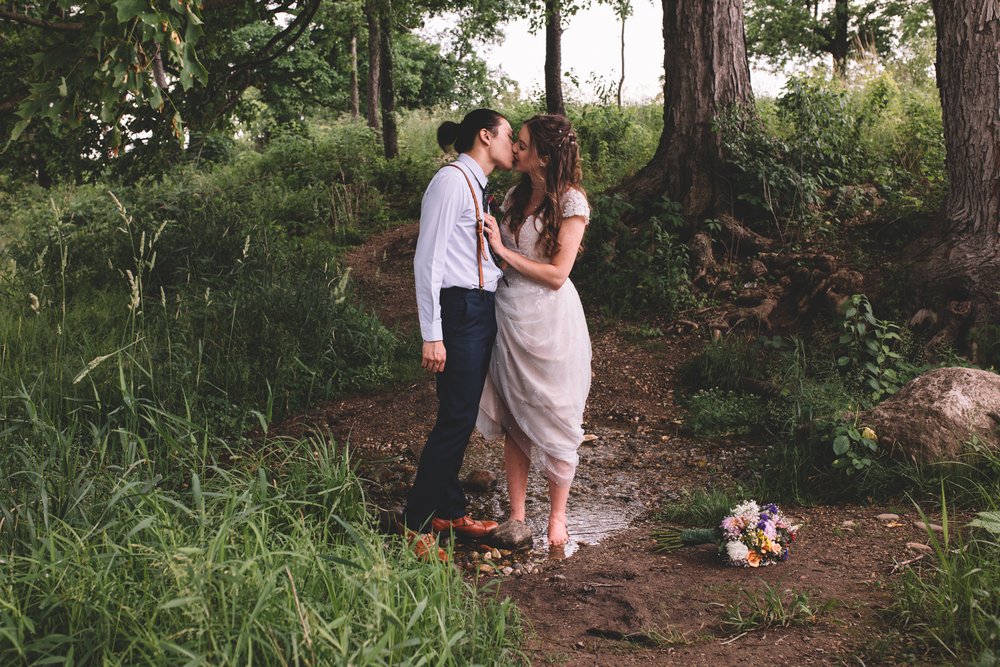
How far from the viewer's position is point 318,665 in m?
2.47

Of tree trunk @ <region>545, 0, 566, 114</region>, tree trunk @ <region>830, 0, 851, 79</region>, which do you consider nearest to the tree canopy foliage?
tree trunk @ <region>830, 0, 851, 79</region>

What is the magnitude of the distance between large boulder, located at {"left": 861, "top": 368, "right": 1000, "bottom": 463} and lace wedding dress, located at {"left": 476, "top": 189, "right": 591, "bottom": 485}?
1.87 m

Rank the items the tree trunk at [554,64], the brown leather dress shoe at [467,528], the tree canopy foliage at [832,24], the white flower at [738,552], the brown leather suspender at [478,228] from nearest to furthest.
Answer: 1. the white flower at [738,552]
2. the brown leather suspender at [478,228]
3. the brown leather dress shoe at [467,528]
4. the tree trunk at [554,64]
5. the tree canopy foliage at [832,24]

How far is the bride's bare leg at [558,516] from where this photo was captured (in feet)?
15.3

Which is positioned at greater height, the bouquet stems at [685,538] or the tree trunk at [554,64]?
the tree trunk at [554,64]

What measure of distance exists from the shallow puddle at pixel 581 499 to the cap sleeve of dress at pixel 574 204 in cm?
184

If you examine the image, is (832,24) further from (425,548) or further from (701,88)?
(425,548)

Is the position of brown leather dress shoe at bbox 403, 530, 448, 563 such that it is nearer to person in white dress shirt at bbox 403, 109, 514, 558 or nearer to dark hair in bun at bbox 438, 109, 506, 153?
person in white dress shirt at bbox 403, 109, 514, 558

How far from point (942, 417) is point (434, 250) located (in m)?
3.04

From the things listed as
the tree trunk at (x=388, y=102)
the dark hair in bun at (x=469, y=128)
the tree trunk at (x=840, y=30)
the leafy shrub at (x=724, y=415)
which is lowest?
the leafy shrub at (x=724, y=415)

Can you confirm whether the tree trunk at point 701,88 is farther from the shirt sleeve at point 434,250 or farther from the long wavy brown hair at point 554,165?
the shirt sleeve at point 434,250

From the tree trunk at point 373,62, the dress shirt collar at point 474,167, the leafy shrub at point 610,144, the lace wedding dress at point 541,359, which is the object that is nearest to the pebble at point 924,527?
the lace wedding dress at point 541,359

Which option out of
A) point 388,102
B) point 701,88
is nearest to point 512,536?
point 701,88

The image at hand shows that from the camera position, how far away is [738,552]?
4.02 metres
